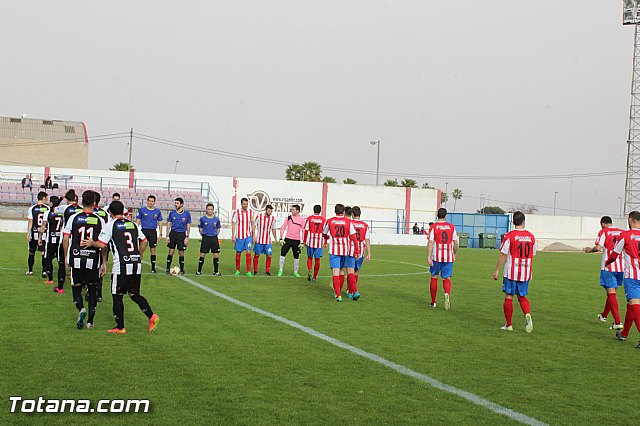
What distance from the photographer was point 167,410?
5.84 m

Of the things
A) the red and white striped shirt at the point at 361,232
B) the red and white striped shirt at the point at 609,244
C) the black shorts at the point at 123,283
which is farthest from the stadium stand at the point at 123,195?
the red and white striped shirt at the point at 609,244

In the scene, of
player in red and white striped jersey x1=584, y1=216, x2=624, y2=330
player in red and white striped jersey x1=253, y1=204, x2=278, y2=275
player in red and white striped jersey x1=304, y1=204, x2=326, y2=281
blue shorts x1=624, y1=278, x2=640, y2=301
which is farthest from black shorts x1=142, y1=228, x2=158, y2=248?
blue shorts x1=624, y1=278, x2=640, y2=301

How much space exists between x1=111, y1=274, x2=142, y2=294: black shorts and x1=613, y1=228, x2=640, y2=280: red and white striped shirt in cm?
720

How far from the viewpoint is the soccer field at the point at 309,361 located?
6.04 metres

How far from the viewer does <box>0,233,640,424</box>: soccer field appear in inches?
238

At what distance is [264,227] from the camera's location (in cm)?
1830

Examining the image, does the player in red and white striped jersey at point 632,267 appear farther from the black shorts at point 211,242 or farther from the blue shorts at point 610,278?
the black shorts at point 211,242

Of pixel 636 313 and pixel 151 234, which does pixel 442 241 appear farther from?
pixel 151 234

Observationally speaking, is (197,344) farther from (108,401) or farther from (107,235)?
(108,401)

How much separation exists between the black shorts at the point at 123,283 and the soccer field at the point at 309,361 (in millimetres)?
631

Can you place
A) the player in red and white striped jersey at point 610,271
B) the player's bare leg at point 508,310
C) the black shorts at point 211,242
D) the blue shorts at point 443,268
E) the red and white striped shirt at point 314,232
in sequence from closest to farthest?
the player's bare leg at point 508,310
the player in red and white striped jersey at point 610,271
the blue shorts at point 443,268
the red and white striped shirt at point 314,232
the black shorts at point 211,242

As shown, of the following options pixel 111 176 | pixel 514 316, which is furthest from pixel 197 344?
pixel 111 176

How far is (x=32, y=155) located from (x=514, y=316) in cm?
6606

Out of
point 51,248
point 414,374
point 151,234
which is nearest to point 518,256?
point 414,374
